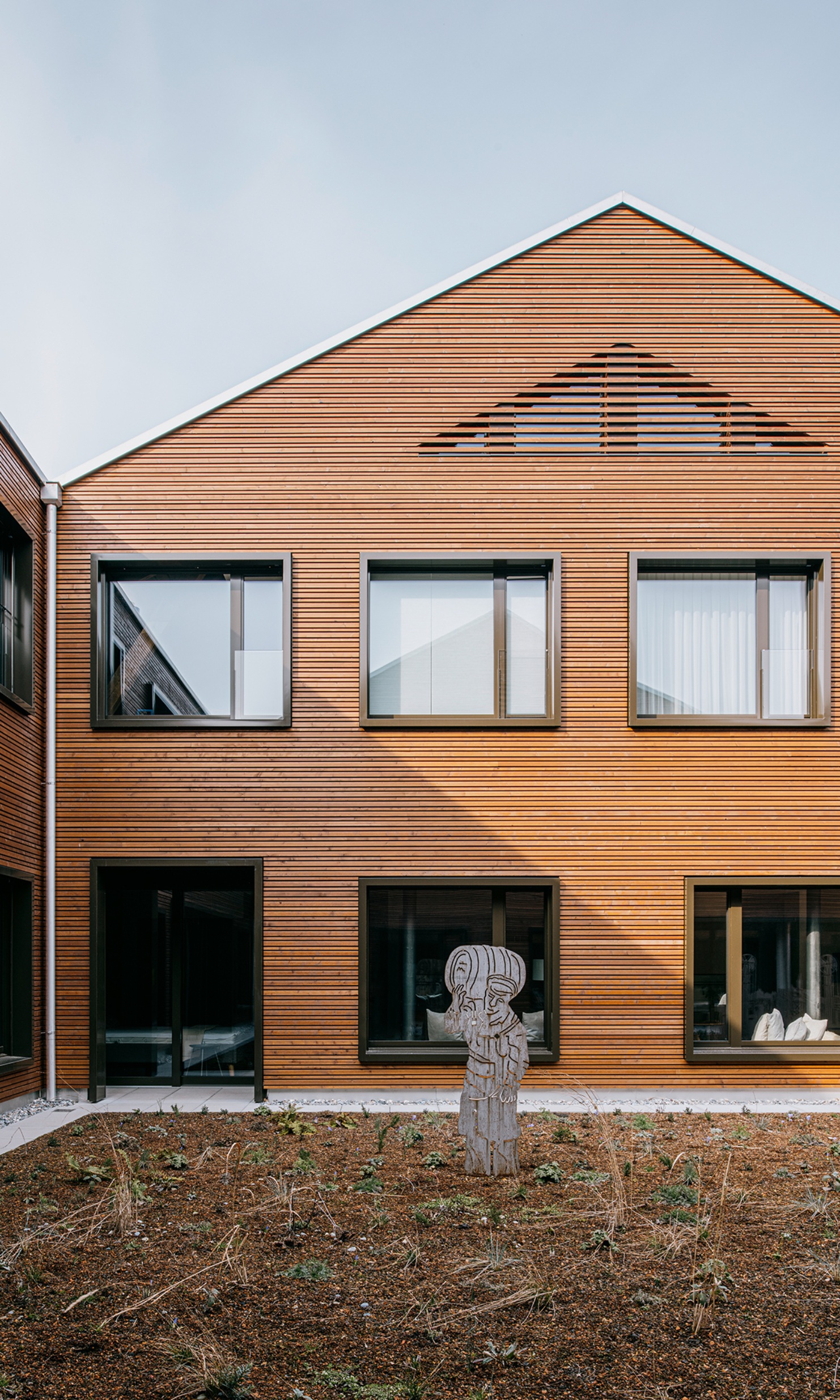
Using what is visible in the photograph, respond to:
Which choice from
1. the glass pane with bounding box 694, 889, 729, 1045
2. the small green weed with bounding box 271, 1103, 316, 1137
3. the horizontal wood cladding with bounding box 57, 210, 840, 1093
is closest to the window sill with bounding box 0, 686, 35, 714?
the horizontal wood cladding with bounding box 57, 210, 840, 1093

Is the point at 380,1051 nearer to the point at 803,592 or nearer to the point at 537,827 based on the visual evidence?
the point at 537,827

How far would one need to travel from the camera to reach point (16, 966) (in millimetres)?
10008

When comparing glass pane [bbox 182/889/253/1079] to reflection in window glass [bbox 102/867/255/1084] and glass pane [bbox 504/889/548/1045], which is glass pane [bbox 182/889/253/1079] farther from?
glass pane [bbox 504/889/548/1045]

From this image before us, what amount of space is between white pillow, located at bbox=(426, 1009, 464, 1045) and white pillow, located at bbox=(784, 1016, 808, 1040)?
3.26 metres

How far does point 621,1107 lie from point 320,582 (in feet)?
19.1

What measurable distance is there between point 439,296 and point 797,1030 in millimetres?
8311

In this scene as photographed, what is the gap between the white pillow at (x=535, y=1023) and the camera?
33.7 ft

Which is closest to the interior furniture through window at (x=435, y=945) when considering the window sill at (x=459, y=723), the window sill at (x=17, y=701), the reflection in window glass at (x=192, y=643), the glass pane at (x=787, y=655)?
the window sill at (x=459, y=723)

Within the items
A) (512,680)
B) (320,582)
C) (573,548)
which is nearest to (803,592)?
(573,548)

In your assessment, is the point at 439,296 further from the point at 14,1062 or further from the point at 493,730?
the point at 14,1062

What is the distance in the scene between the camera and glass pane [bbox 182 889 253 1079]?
34.3 feet

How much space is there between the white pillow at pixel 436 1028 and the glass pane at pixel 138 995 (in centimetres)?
262

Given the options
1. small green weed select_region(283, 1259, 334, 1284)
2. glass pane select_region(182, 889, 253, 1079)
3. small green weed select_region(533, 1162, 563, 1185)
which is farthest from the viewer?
glass pane select_region(182, 889, 253, 1079)

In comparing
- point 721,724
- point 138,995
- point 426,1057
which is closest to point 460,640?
point 721,724
